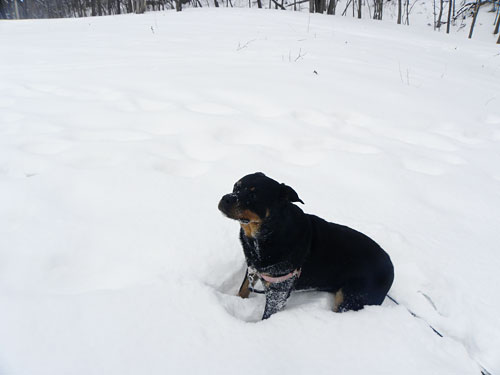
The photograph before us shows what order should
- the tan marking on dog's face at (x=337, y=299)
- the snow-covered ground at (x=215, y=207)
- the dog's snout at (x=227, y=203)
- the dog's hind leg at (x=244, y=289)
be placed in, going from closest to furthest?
the snow-covered ground at (x=215, y=207) < the dog's snout at (x=227, y=203) < the tan marking on dog's face at (x=337, y=299) < the dog's hind leg at (x=244, y=289)

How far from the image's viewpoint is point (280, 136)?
341 cm

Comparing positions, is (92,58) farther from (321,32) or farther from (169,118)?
(321,32)

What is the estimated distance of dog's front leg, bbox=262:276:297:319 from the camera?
179 cm

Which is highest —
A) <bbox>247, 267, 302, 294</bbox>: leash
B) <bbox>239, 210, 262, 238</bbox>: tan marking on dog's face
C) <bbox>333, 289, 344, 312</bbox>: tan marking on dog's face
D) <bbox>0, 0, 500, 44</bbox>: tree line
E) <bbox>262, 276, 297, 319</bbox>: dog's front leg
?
<bbox>0, 0, 500, 44</bbox>: tree line

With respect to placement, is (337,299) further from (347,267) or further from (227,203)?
(227,203)

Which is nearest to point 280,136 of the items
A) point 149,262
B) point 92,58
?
point 149,262

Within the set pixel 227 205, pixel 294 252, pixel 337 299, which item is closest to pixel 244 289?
pixel 294 252

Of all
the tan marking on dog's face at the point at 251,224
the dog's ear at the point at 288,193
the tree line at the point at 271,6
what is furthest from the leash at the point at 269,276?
the tree line at the point at 271,6

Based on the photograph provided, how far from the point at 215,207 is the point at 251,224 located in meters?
0.73

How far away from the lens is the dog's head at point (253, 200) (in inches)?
63.4

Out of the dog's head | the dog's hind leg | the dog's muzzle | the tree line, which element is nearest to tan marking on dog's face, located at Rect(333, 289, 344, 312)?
the dog's hind leg

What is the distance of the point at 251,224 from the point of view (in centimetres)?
169

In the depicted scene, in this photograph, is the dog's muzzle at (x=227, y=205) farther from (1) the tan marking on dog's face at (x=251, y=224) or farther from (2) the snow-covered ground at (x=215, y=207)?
(2) the snow-covered ground at (x=215, y=207)

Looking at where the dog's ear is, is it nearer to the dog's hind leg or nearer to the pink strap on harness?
the pink strap on harness
